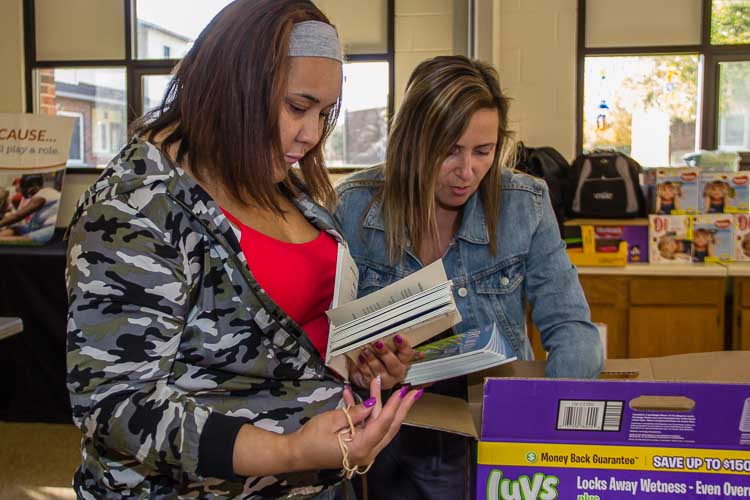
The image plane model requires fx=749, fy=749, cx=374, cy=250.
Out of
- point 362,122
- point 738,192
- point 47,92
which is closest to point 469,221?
point 738,192

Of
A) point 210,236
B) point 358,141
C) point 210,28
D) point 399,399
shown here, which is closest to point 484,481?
point 399,399

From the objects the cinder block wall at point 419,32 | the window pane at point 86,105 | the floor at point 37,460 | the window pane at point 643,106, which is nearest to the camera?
the floor at point 37,460

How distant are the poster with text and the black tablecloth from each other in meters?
0.22

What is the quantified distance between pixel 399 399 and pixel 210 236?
11.0 inches

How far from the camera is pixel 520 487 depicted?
88 cm

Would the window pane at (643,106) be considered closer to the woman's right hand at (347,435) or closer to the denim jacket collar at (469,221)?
the denim jacket collar at (469,221)

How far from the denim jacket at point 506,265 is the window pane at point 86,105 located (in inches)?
153

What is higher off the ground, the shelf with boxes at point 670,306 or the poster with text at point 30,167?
the poster with text at point 30,167

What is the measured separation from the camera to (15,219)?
3.96m

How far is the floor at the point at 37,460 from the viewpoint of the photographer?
3.04 metres

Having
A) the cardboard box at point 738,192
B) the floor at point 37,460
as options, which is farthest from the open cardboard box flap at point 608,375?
the cardboard box at point 738,192

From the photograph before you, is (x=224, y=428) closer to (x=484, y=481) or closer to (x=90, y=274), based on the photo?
(x=90, y=274)

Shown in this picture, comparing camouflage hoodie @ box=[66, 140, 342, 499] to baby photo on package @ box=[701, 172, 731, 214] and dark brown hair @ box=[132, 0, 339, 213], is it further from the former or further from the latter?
baby photo on package @ box=[701, 172, 731, 214]

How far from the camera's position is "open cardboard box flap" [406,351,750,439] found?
0.93 meters
